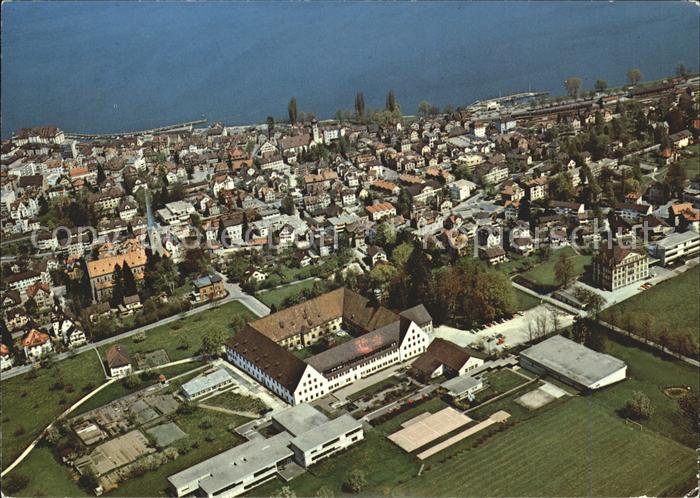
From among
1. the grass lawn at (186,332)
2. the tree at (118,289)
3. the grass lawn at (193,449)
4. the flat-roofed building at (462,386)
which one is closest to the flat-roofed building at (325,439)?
the grass lawn at (193,449)

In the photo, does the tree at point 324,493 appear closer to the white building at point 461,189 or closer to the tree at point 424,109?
the white building at point 461,189

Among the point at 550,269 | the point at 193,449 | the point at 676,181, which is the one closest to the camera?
the point at 193,449

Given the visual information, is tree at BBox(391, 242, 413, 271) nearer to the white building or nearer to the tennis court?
the white building

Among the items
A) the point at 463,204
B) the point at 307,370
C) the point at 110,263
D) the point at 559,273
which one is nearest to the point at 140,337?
the point at 110,263

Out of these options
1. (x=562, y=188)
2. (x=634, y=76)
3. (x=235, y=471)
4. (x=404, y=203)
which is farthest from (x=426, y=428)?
(x=634, y=76)

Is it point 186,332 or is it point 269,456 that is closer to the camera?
point 269,456

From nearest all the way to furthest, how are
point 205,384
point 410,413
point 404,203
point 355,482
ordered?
1. point 355,482
2. point 410,413
3. point 205,384
4. point 404,203

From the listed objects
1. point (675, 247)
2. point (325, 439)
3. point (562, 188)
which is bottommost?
point (325, 439)

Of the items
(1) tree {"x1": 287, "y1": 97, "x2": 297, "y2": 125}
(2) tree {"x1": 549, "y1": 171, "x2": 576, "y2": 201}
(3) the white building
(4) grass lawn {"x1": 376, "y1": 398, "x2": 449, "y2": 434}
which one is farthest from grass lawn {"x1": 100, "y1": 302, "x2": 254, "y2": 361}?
(1) tree {"x1": 287, "y1": 97, "x2": 297, "y2": 125}

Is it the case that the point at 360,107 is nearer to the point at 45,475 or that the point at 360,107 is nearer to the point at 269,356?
the point at 269,356
